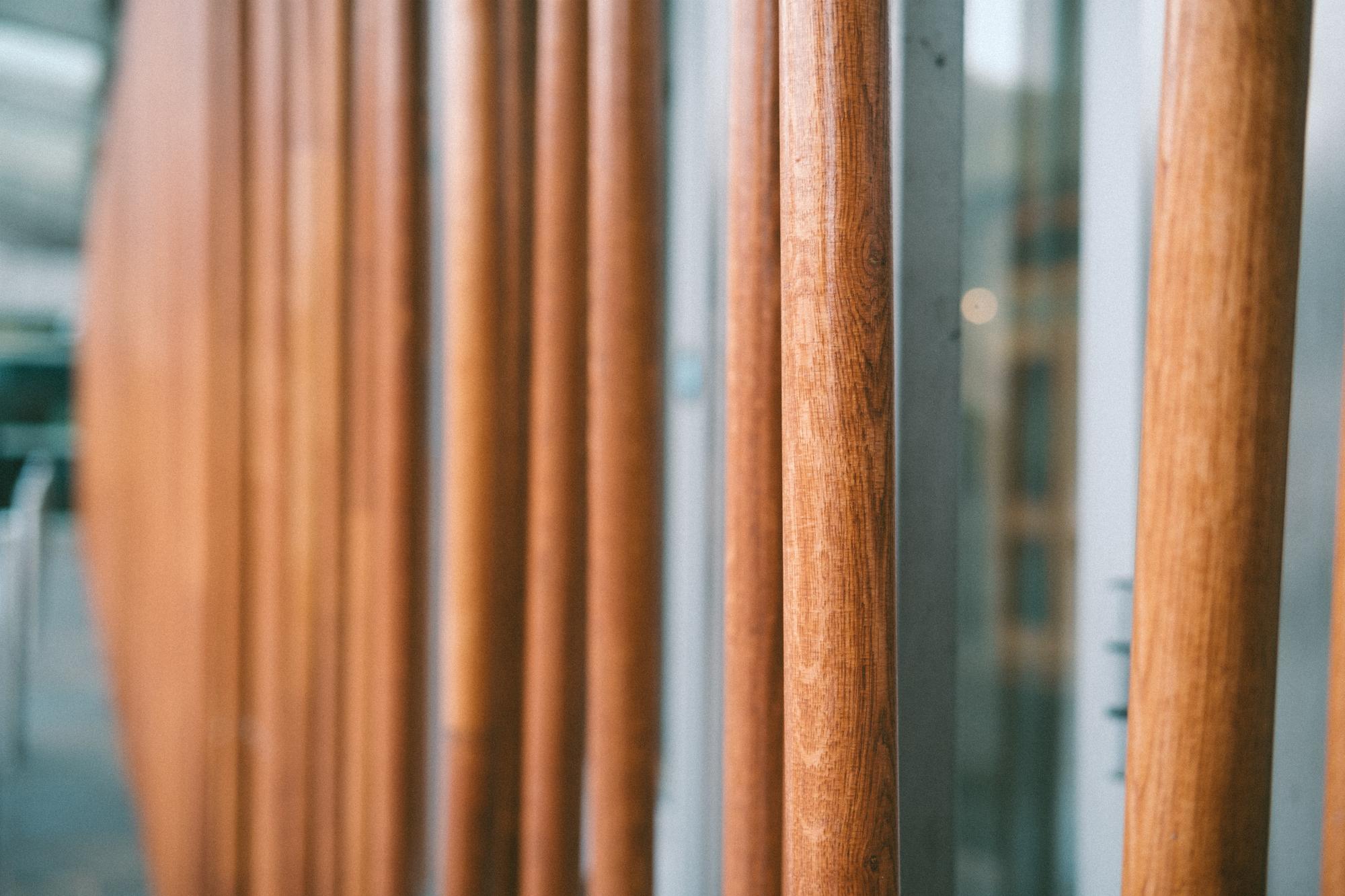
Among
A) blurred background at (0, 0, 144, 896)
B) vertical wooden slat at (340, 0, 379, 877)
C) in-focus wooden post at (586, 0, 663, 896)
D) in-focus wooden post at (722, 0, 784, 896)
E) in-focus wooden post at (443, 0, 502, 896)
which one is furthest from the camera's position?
blurred background at (0, 0, 144, 896)

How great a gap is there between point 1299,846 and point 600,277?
530 mm

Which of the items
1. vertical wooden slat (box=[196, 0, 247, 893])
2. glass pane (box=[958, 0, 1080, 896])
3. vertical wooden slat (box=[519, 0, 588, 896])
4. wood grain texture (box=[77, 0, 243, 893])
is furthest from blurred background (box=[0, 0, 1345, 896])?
wood grain texture (box=[77, 0, 243, 893])

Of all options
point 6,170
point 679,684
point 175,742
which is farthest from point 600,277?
point 6,170

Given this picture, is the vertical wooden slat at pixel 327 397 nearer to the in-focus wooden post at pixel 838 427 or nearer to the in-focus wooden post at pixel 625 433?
the in-focus wooden post at pixel 625 433

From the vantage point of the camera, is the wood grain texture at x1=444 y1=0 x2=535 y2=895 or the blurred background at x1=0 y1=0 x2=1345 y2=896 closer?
the blurred background at x1=0 y1=0 x2=1345 y2=896

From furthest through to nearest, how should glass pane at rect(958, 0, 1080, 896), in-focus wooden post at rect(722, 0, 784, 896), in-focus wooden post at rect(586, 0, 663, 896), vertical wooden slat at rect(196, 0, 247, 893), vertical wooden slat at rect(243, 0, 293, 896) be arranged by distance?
1. vertical wooden slat at rect(196, 0, 247, 893)
2. vertical wooden slat at rect(243, 0, 293, 896)
3. glass pane at rect(958, 0, 1080, 896)
4. in-focus wooden post at rect(586, 0, 663, 896)
5. in-focus wooden post at rect(722, 0, 784, 896)

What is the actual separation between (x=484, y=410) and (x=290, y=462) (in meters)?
0.61

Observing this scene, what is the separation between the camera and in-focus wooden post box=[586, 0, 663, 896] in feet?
2.05

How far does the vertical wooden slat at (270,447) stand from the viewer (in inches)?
50.4

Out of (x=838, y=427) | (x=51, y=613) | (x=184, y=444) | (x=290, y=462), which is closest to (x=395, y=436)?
(x=290, y=462)

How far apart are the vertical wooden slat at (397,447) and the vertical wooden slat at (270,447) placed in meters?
0.31

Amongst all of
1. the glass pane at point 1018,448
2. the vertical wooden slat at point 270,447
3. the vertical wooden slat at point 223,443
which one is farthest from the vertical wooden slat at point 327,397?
the glass pane at point 1018,448

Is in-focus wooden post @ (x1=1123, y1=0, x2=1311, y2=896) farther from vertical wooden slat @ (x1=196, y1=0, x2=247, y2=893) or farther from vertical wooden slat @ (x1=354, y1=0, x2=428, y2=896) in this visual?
vertical wooden slat @ (x1=196, y1=0, x2=247, y2=893)

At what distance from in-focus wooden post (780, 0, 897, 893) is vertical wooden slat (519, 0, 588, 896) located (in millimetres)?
275
